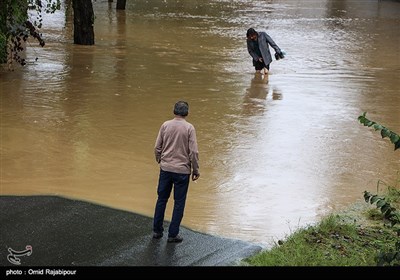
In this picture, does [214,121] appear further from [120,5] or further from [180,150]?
[120,5]

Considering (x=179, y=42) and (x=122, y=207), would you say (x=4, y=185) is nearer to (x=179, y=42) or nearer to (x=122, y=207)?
(x=122, y=207)

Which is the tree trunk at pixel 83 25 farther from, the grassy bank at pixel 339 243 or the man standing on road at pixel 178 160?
the man standing on road at pixel 178 160

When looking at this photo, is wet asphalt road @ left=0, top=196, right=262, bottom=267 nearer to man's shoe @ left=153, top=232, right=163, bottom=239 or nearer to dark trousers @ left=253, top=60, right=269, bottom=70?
man's shoe @ left=153, top=232, right=163, bottom=239

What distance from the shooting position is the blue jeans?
8023 mm

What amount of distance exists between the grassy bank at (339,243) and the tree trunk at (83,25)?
14.4 metres

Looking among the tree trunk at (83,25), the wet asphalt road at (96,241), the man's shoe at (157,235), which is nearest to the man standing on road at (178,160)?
the man's shoe at (157,235)

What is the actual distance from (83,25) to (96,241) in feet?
50.1

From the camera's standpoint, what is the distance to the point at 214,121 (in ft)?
45.2

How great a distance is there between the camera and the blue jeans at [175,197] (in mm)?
8023

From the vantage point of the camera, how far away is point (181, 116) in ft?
26.7

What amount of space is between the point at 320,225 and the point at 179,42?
620 inches

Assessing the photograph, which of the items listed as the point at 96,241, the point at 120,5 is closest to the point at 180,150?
the point at 96,241

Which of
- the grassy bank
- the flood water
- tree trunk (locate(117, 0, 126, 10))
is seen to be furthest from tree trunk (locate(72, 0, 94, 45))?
the grassy bank
